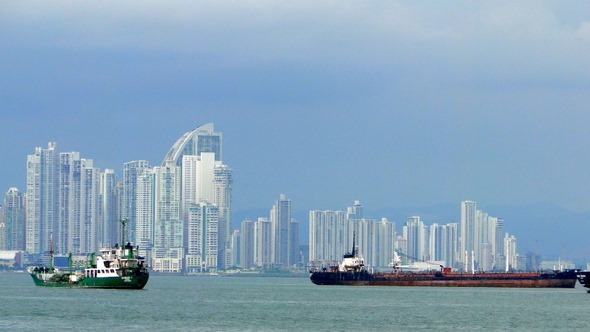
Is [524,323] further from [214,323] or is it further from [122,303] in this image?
[122,303]

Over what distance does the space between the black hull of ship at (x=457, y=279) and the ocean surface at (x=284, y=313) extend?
37.0 m

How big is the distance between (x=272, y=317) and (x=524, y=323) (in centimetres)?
1534

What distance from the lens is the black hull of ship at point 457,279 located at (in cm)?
16100

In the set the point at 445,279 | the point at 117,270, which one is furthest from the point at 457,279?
the point at 117,270

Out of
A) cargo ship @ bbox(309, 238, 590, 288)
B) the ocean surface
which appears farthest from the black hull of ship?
the ocean surface

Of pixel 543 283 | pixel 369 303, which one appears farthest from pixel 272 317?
pixel 543 283

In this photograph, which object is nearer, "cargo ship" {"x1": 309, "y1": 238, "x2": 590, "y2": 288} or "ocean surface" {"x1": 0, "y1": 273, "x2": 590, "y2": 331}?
"ocean surface" {"x1": 0, "y1": 273, "x2": 590, "y2": 331}

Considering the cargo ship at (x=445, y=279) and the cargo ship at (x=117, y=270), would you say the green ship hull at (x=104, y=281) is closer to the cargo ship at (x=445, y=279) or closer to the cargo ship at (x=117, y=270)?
the cargo ship at (x=117, y=270)

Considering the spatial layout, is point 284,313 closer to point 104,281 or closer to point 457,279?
point 104,281

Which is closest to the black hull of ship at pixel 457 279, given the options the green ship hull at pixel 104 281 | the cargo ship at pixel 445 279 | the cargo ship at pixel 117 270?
the cargo ship at pixel 445 279

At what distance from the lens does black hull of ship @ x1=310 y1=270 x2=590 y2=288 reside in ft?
528

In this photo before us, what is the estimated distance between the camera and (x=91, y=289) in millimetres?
124000

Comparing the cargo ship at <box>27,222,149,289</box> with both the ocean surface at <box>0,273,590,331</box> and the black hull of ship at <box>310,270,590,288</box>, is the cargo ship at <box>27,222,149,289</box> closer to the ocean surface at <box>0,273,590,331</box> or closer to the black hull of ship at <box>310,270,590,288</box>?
the ocean surface at <box>0,273,590,331</box>

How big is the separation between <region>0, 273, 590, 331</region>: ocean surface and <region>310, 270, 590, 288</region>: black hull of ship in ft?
121
